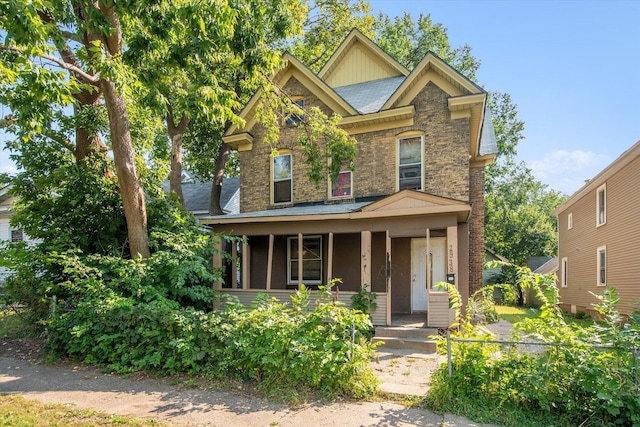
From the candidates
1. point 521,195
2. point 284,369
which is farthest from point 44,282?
point 521,195

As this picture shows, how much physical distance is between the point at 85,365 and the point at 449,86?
11096 mm

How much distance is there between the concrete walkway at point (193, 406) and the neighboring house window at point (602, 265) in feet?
43.7

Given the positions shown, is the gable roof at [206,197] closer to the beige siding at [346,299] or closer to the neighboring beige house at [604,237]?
the beige siding at [346,299]

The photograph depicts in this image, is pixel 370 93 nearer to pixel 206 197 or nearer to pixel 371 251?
pixel 371 251

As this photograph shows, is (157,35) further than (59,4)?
Yes

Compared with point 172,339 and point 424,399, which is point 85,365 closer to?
point 172,339

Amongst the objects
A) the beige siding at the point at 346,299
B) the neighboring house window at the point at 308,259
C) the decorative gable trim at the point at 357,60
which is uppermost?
the decorative gable trim at the point at 357,60

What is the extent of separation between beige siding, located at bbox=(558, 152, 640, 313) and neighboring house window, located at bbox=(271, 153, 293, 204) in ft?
34.7

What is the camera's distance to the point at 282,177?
42.7 feet

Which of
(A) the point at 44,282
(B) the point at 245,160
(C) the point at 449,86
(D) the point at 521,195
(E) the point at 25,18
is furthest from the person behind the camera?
(D) the point at 521,195

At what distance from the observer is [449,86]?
10.7 m

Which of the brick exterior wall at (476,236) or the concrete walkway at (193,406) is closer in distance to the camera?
the concrete walkway at (193,406)

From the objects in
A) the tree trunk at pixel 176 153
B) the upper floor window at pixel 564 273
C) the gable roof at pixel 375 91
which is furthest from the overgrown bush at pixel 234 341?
the upper floor window at pixel 564 273

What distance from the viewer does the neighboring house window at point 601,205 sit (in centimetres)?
1389
